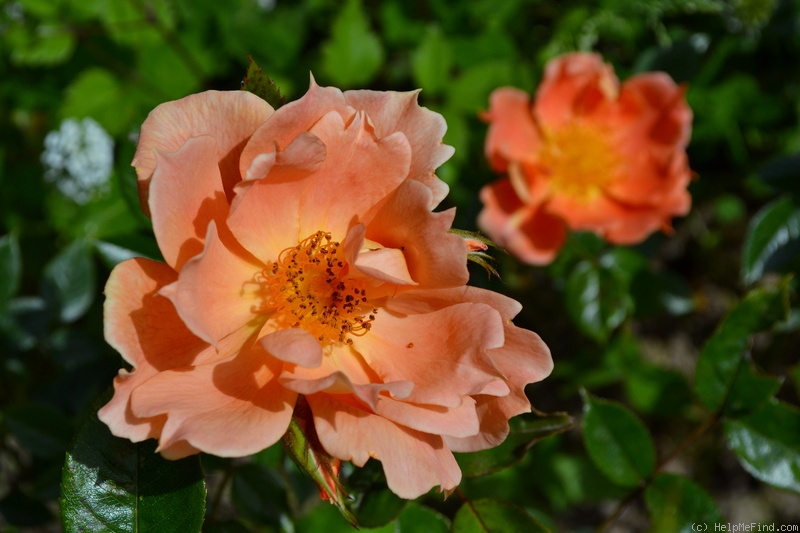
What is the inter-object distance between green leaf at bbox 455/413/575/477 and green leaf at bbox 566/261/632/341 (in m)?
1.10

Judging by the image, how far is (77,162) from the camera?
9.29 feet

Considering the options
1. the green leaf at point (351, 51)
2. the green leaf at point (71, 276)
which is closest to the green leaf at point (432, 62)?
the green leaf at point (351, 51)

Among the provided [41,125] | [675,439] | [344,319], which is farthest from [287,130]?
[675,439]

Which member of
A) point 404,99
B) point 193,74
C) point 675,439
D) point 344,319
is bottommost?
point 675,439

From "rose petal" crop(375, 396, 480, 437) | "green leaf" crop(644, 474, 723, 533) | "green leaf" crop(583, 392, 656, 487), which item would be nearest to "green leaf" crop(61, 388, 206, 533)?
"rose petal" crop(375, 396, 480, 437)

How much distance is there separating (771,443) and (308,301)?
42.8 inches

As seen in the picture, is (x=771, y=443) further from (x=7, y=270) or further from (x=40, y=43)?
(x=40, y=43)

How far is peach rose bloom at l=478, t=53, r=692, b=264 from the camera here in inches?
94.8

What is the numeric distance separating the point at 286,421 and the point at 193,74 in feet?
6.44

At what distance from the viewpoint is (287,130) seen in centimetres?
113

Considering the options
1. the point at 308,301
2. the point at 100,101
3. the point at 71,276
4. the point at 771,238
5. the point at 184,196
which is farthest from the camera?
the point at 100,101

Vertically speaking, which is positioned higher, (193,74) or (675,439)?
(193,74)

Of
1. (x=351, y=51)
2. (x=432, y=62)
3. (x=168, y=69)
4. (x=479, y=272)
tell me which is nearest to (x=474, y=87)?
(x=432, y=62)

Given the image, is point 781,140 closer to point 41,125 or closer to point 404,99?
point 404,99
